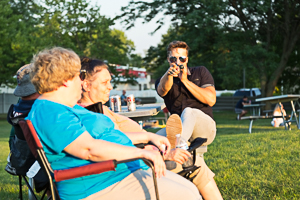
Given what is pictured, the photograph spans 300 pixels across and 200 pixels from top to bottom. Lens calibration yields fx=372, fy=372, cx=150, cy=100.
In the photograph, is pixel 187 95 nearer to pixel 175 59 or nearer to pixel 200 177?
pixel 175 59

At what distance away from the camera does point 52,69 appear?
85.4 inches

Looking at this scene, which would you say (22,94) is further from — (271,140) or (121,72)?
(121,72)

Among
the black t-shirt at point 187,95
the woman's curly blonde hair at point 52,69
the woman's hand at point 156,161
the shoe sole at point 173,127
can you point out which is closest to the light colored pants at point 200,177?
the shoe sole at point 173,127

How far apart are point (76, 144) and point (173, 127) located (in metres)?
1.11

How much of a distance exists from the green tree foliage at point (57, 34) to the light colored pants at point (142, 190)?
25039 millimetres

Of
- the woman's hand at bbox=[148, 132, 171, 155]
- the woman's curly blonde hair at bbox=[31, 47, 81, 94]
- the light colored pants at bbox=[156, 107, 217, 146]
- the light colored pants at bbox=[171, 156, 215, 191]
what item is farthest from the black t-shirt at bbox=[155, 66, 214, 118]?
the woman's curly blonde hair at bbox=[31, 47, 81, 94]

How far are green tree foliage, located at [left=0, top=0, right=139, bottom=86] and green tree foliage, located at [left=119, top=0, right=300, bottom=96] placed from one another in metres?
5.93

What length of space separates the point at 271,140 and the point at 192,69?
372 centimetres

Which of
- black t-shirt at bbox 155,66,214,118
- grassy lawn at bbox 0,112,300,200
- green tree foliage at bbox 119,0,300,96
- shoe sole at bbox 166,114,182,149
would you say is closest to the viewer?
shoe sole at bbox 166,114,182,149

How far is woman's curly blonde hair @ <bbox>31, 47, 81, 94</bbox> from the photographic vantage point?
7.13 ft

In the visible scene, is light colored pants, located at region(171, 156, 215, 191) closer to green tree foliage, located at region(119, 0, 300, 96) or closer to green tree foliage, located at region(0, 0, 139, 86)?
green tree foliage, located at region(119, 0, 300, 96)

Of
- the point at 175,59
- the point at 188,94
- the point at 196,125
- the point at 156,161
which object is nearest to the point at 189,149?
the point at 156,161

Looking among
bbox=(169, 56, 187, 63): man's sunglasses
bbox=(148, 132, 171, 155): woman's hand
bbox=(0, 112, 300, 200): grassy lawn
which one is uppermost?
bbox=(169, 56, 187, 63): man's sunglasses

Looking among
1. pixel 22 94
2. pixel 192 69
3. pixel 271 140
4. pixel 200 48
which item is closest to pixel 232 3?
pixel 200 48
